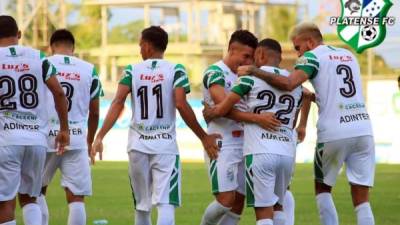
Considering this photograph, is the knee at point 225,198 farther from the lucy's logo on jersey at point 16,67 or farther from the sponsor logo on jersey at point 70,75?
the lucy's logo on jersey at point 16,67

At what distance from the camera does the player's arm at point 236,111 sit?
10.9 m

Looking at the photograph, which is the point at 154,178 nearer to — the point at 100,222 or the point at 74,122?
the point at 74,122

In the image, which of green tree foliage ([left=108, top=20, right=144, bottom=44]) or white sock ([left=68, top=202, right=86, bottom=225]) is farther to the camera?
green tree foliage ([left=108, top=20, right=144, bottom=44])

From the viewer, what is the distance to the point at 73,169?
478 inches

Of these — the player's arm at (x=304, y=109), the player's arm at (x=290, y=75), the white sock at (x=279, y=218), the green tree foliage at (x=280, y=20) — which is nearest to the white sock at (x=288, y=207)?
the player's arm at (x=304, y=109)

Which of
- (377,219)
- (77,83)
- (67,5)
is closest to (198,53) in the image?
(67,5)

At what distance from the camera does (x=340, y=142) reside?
11734 millimetres

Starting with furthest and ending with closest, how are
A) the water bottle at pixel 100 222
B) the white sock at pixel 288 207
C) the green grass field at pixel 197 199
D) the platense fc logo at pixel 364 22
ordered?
1. the platense fc logo at pixel 364 22
2. the green grass field at pixel 197 199
3. the water bottle at pixel 100 222
4. the white sock at pixel 288 207

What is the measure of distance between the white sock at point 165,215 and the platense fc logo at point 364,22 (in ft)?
85.2

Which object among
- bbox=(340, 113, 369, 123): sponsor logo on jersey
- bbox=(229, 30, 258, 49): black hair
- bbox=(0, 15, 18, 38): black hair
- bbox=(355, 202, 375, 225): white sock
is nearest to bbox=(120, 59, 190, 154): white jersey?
bbox=(229, 30, 258, 49): black hair

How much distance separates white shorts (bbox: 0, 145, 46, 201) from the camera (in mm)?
10508

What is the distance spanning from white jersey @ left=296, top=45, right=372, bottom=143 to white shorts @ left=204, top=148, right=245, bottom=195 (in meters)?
0.95

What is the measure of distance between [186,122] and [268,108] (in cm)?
114

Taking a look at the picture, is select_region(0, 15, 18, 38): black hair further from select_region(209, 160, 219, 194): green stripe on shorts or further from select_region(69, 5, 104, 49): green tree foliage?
select_region(69, 5, 104, 49): green tree foliage
